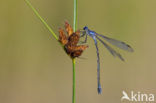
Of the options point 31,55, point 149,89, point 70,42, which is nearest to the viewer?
point 70,42

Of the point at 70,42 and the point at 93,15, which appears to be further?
the point at 93,15

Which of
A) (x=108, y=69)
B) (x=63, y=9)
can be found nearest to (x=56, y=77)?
(x=108, y=69)

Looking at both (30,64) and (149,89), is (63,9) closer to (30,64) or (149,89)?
(30,64)

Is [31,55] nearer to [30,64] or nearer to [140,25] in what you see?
[30,64]

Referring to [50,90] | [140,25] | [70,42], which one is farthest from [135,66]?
[70,42]

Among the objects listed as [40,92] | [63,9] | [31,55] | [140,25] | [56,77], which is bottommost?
[40,92]

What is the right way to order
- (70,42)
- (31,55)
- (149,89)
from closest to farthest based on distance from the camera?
(70,42)
(149,89)
(31,55)

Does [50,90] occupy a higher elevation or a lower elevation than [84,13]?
lower
